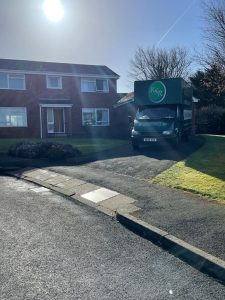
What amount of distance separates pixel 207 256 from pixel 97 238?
5.81 ft

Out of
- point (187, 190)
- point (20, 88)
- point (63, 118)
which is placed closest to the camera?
point (187, 190)

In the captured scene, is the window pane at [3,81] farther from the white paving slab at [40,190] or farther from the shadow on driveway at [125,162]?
the white paving slab at [40,190]

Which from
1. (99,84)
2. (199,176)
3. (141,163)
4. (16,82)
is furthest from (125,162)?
(99,84)

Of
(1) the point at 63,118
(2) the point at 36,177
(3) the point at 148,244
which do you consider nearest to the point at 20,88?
(1) the point at 63,118

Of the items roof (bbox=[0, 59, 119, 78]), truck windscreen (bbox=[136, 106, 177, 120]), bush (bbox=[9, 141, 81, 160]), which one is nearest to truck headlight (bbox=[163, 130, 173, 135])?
truck windscreen (bbox=[136, 106, 177, 120])

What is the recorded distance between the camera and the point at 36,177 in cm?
1066

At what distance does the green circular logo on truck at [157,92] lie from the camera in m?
15.6

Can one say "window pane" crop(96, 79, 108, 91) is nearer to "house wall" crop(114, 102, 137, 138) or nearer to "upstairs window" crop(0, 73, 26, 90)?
"house wall" crop(114, 102, 137, 138)

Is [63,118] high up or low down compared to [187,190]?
up

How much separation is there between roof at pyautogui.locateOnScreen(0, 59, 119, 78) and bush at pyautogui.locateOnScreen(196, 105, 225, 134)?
9.03 meters

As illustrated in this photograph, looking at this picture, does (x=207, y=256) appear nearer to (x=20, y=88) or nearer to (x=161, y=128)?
(x=161, y=128)

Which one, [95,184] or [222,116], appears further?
[222,116]

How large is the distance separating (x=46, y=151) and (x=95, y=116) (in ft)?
56.3

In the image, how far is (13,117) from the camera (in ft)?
91.1
